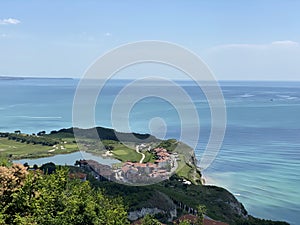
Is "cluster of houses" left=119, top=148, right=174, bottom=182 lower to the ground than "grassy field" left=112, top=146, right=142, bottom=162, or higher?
higher

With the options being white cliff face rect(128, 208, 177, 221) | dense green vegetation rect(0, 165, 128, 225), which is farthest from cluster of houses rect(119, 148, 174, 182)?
dense green vegetation rect(0, 165, 128, 225)

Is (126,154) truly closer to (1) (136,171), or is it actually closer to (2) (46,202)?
(1) (136,171)

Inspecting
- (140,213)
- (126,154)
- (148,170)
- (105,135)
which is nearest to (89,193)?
(140,213)

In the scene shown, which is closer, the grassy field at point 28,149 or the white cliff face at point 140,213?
the white cliff face at point 140,213

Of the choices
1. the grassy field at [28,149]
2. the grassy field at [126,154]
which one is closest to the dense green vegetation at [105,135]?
the grassy field at [126,154]

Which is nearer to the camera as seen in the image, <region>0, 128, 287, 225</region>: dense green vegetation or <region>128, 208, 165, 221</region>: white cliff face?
<region>0, 128, 287, 225</region>: dense green vegetation

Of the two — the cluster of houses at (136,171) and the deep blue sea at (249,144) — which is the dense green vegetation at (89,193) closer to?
the cluster of houses at (136,171)

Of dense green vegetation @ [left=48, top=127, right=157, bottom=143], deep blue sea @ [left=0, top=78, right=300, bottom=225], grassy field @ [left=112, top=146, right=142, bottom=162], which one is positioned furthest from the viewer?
dense green vegetation @ [left=48, top=127, right=157, bottom=143]

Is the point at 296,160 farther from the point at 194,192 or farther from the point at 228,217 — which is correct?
the point at 228,217

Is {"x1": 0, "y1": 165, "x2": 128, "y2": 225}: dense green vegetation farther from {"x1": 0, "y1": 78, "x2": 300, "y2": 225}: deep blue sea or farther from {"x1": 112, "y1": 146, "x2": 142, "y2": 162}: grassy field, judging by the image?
→ {"x1": 112, "y1": 146, "x2": 142, "y2": 162}: grassy field
